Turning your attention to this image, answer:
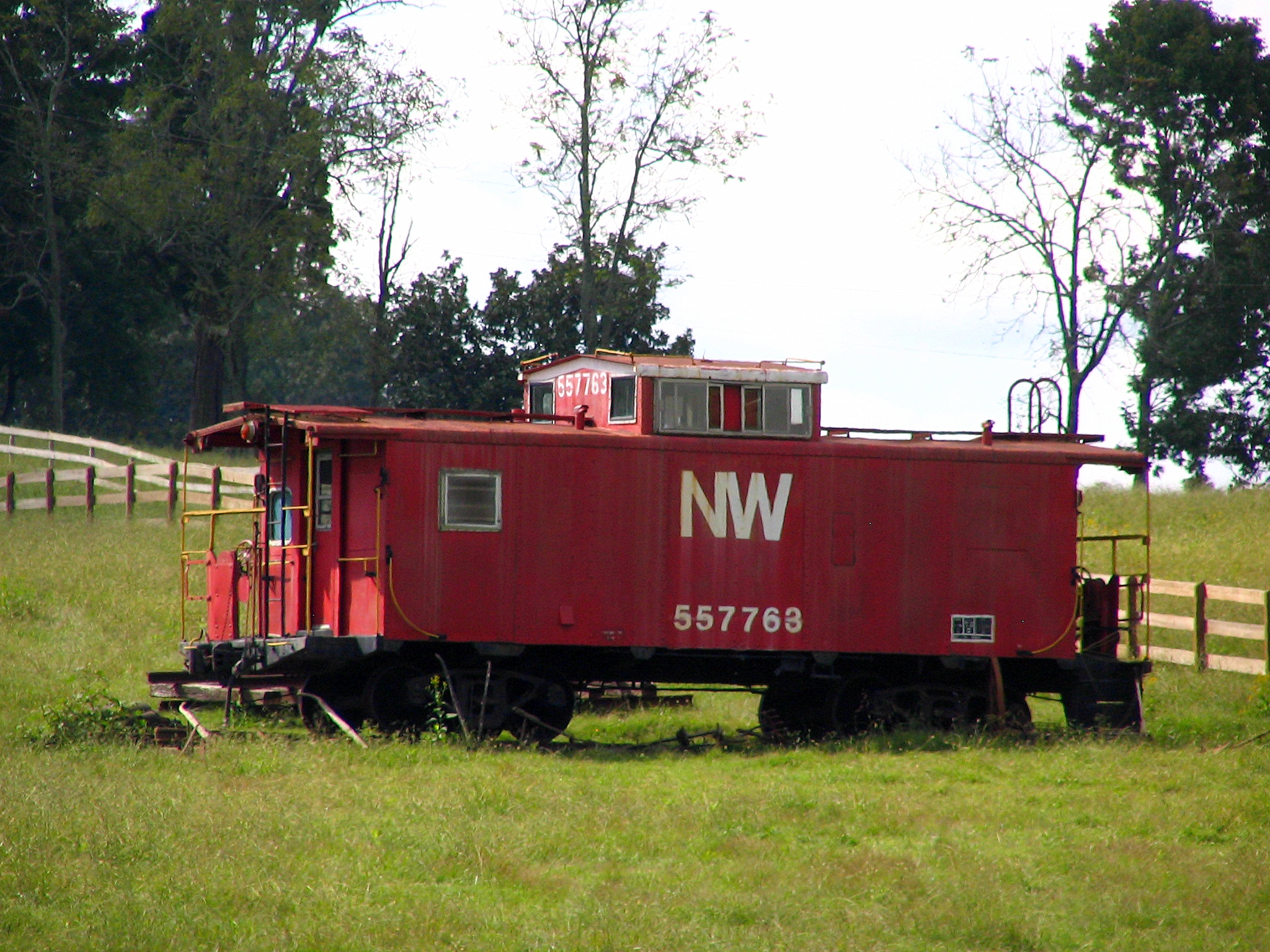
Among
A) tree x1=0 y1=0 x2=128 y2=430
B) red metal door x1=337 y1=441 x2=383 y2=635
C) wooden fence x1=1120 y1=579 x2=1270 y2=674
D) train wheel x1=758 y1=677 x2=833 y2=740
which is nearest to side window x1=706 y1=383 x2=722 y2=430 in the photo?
train wheel x1=758 y1=677 x2=833 y2=740

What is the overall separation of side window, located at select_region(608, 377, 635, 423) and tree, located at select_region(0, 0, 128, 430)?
31.2 m


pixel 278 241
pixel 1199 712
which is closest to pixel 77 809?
pixel 1199 712

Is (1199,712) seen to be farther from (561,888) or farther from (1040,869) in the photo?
(561,888)

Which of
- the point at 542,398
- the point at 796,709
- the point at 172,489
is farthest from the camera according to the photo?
the point at 172,489

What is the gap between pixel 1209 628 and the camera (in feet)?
65.4

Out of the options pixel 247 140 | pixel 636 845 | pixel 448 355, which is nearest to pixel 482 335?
pixel 448 355

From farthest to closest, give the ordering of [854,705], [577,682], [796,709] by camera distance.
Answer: [796,709]
[854,705]
[577,682]

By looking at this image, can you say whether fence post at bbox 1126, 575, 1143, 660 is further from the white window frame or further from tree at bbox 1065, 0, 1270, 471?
tree at bbox 1065, 0, 1270, 471

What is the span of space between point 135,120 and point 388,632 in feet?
109

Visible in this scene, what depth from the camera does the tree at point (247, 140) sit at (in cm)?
4059

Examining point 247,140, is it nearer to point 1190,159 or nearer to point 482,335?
point 482,335

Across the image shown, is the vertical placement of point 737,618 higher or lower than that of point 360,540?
lower

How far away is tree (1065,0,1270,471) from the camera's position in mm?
38656

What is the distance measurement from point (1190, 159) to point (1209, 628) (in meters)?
23.1
